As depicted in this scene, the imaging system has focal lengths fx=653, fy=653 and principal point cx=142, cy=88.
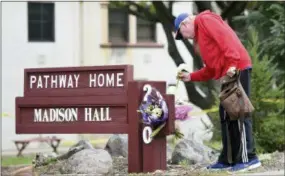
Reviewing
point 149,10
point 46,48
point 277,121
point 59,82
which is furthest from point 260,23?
point 46,48

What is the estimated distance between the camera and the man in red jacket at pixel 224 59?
228 inches

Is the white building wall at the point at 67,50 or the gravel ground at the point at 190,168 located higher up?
the white building wall at the point at 67,50

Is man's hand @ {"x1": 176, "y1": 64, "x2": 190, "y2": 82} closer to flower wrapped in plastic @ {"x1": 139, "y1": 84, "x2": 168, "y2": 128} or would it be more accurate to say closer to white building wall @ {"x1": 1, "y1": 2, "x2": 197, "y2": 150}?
flower wrapped in plastic @ {"x1": 139, "y1": 84, "x2": 168, "y2": 128}

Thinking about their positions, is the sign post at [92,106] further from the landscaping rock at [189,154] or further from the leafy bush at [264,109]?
the leafy bush at [264,109]

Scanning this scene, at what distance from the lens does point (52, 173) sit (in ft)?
24.2

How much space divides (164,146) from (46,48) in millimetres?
18278

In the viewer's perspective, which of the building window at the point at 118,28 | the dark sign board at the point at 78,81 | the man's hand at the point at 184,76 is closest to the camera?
the man's hand at the point at 184,76

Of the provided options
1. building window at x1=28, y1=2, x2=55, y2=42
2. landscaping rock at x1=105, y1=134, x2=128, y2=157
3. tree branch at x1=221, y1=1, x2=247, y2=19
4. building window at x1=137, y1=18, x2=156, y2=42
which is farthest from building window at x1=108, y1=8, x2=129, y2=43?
landscaping rock at x1=105, y1=134, x2=128, y2=157

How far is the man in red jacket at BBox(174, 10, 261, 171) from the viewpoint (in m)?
5.80

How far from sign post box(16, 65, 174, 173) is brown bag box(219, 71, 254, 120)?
3.87 ft

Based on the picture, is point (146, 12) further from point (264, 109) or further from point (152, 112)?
point (152, 112)

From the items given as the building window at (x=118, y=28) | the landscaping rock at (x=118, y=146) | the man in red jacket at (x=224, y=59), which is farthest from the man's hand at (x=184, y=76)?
the building window at (x=118, y=28)

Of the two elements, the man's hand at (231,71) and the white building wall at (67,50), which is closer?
the man's hand at (231,71)

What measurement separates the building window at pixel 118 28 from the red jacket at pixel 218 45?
20248 millimetres
